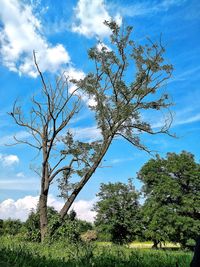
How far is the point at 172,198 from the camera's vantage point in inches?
2000

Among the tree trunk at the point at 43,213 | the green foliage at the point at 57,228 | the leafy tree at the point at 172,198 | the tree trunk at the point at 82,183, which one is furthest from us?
the leafy tree at the point at 172,198

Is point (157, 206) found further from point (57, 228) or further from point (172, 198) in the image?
point (57, 228)

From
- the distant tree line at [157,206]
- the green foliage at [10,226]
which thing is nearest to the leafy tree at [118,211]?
the distant tree line at [157,206]

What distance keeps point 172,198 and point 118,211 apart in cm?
738

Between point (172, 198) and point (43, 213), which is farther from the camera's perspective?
point (172, 198)

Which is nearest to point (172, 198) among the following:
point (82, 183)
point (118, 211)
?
point (118, 211)

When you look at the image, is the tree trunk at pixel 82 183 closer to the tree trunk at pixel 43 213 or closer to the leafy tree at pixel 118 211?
the tree trunk at pixel 43 213

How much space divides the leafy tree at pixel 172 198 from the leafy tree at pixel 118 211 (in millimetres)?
1863

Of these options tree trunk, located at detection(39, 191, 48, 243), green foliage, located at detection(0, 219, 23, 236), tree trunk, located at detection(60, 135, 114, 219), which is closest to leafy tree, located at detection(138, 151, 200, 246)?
green foliage, located at detection(0, 219, 23, 236)

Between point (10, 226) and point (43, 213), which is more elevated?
point (10, 226)

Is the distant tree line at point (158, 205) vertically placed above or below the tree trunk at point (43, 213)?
above

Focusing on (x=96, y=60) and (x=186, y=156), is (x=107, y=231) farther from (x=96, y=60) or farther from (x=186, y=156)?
(x=96, y=60)

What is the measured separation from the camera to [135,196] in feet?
179

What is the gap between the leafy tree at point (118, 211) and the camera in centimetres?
5175
